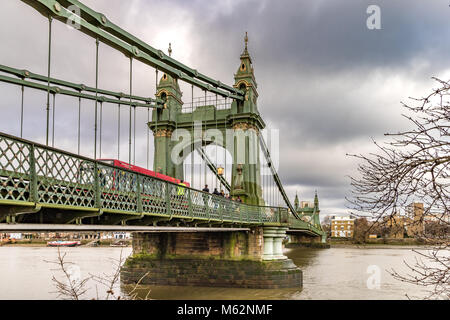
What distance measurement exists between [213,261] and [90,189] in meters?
14.5

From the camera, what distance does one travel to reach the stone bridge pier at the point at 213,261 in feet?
70.8

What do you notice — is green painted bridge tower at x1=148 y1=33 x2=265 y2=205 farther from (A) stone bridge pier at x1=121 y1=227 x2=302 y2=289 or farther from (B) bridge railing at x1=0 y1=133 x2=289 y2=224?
(B) bridge railing at x1=0 y1=133 x2=289 y2=224

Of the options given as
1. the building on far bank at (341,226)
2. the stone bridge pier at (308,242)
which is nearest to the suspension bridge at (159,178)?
the stone bridge pier at (308,242)

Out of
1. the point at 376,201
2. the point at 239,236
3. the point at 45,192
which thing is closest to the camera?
the point at 376,201

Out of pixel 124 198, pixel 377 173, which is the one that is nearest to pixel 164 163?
pixel 124 198

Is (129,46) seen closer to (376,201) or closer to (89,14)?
(89,14)

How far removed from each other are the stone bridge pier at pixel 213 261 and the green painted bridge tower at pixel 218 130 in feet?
11.7

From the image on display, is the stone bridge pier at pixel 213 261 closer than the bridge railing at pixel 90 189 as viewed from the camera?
No

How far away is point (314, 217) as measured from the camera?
3258 inches

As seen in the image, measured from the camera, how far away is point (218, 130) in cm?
2684

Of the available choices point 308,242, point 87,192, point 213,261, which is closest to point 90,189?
point 87,192

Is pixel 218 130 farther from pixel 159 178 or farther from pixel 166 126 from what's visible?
pixel 159 178

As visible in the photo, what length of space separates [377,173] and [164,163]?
22043 mm

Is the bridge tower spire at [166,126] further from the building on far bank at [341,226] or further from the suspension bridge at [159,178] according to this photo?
the building on far bank at [341,226]
